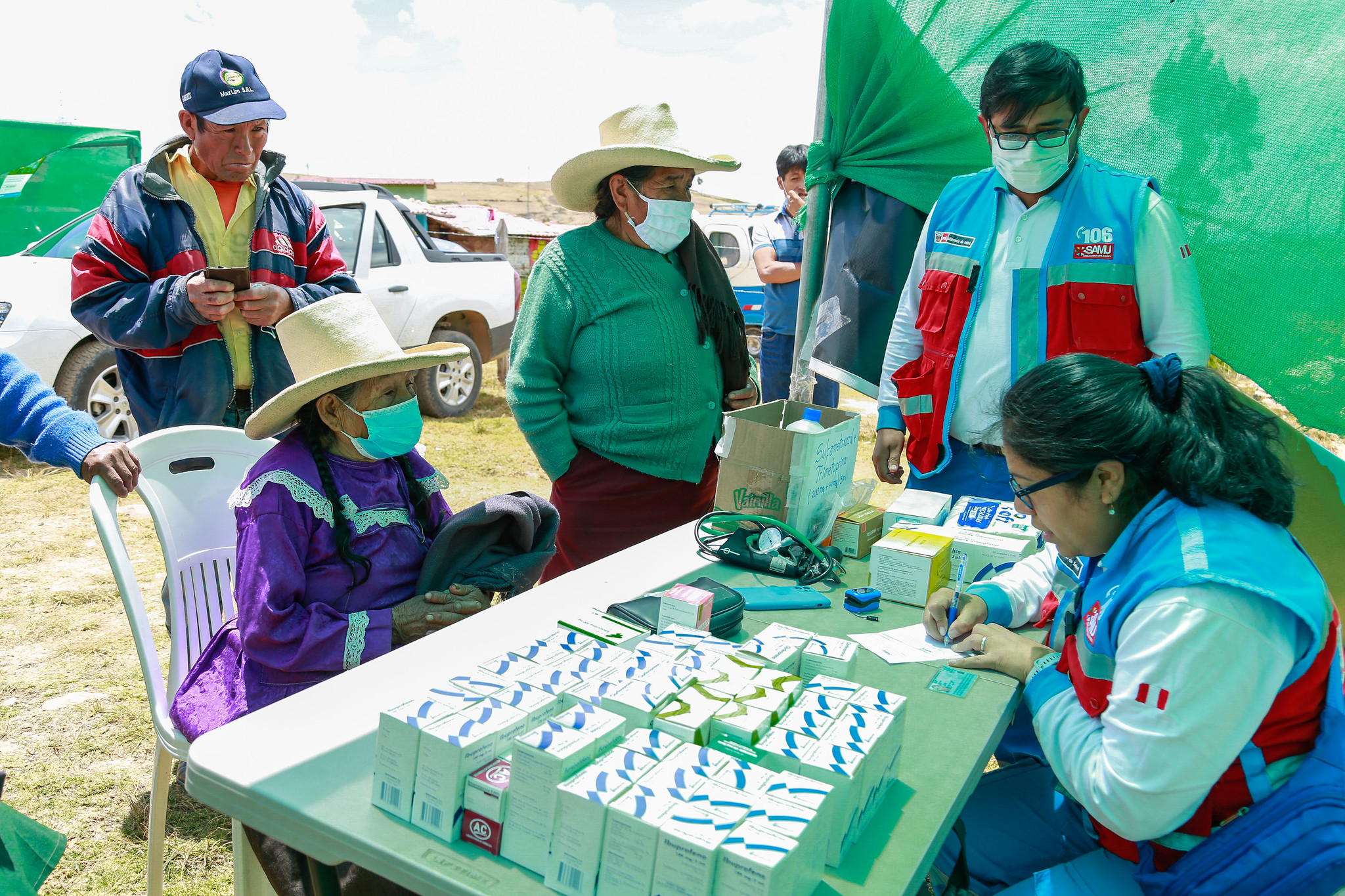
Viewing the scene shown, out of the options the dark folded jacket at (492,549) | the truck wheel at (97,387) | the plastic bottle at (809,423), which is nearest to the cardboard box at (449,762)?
the dark folded jacket at (492,549)

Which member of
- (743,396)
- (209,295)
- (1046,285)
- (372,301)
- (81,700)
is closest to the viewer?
(1046,285)

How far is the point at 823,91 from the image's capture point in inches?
132

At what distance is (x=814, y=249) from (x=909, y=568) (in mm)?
1800

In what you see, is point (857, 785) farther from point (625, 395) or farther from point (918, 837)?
point (625, 395)

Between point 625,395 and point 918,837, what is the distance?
181 centimetres

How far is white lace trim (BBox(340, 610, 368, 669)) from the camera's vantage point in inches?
78.4

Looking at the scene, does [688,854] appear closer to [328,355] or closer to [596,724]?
[596,724]

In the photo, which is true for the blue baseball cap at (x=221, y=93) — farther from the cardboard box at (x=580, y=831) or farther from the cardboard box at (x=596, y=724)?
the cardboard box at (x=580, y=831)

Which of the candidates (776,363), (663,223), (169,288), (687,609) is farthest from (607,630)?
(776,363)

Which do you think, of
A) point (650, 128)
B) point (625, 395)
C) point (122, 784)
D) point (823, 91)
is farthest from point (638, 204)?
point (122, 784)

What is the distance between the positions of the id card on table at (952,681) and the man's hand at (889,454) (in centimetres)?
111

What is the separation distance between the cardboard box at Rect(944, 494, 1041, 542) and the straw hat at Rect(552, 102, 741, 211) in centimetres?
137

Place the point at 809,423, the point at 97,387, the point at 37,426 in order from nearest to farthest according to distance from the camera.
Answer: the point at 37,426 < the point at 809,423 < the point at 97,387

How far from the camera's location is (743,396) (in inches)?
125
